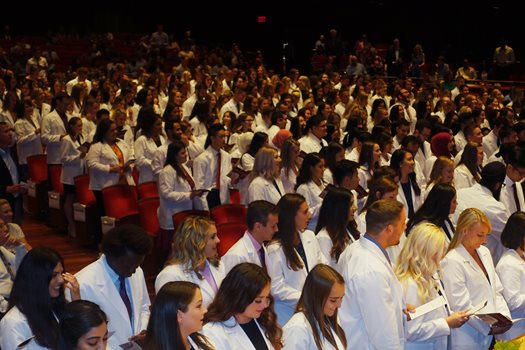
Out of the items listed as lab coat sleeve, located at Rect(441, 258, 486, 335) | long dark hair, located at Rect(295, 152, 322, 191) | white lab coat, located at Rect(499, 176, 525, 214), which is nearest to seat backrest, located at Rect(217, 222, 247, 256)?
long dark hair, located at Rect(295, 152, 322, 191)

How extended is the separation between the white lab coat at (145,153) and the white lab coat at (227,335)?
6.31m

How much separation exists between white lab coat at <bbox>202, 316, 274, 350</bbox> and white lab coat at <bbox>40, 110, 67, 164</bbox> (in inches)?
304

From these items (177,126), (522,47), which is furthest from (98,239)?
(522,47)

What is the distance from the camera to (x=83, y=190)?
10984mm

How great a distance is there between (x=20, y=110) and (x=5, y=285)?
6876 mm

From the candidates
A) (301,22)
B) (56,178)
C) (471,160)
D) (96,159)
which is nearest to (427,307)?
(471,160)

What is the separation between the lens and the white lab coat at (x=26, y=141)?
42.5 feet

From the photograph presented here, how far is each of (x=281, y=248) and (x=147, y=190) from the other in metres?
4.12

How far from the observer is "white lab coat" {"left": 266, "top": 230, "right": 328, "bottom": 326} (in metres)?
6.62

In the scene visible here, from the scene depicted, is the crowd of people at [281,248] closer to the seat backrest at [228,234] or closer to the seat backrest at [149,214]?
the seat backrest at [149,214]

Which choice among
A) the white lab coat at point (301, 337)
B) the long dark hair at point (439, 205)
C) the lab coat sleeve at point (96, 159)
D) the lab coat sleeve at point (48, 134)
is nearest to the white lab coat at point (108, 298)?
the white lab coat at point (301, 337)

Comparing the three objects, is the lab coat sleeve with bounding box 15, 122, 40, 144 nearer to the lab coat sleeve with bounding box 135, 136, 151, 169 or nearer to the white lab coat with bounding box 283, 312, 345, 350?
the lab coat sleeve with bounding box 135, 136, 151, 169

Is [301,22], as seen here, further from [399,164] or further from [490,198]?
[490,198]

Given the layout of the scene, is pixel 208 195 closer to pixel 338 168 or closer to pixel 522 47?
pixel 338 168
